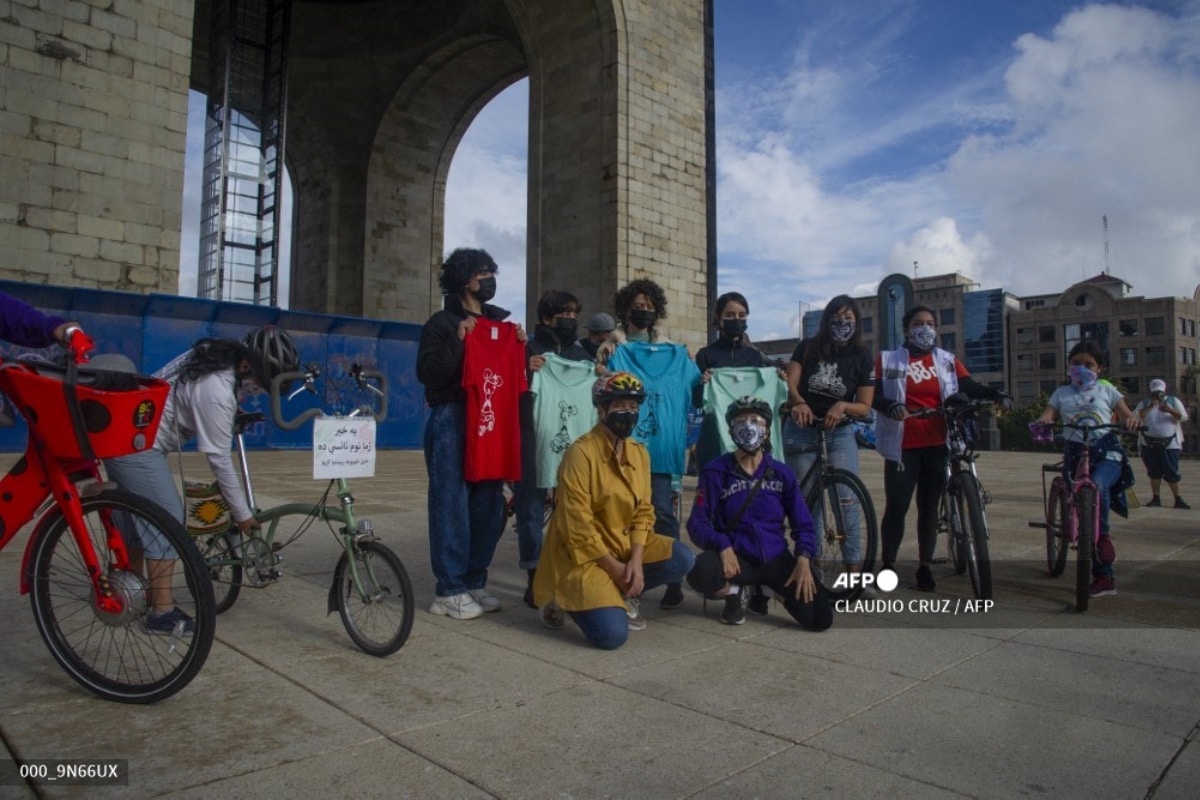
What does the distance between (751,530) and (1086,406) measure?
8.37ft

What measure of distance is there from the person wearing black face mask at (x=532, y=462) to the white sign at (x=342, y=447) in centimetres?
109

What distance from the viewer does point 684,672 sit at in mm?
3096

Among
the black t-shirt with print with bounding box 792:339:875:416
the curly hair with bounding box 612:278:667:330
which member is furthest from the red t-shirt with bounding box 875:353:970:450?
the curly hair with bounding box 612:278:667:330

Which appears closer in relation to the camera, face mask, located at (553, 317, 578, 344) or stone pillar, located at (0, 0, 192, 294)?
face mask, located at (553, 317, 578, 344)

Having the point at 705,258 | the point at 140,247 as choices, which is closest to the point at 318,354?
the point at 140,247

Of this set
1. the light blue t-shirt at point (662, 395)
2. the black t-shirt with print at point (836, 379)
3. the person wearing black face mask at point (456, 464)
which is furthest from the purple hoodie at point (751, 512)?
the person wearing black face mask at point (456, 464)

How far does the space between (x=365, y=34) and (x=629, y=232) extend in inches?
586

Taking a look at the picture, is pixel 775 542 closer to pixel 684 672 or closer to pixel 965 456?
pixel 684 672

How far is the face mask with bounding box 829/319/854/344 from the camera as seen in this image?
183 inches

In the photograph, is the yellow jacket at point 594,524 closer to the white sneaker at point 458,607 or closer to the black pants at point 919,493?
the white sneaker at point 458,607

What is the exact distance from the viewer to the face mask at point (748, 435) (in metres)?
3.96

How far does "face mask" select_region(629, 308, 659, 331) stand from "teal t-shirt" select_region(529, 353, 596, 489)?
38cm

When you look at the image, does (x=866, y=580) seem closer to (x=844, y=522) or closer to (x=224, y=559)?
(x=844, y=522)

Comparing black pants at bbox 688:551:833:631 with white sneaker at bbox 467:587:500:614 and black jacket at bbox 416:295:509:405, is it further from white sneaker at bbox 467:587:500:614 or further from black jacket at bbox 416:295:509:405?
black jacket at bbox 416:295:509:405
